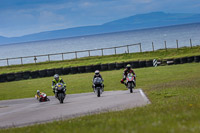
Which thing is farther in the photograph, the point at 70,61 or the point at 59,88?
the point at 70,61

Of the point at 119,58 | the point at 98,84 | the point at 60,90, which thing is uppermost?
the point at 119,58

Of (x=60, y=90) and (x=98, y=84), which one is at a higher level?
(x=98, y=84)

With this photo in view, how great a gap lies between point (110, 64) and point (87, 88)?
13315 millimetres

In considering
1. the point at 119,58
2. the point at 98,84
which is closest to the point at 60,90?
the point at 98,84

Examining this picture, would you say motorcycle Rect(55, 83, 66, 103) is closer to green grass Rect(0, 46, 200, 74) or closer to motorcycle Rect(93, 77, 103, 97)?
motorcycle Rect(93, 77, 103, 97)

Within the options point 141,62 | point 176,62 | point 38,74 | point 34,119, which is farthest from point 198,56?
point 34,119

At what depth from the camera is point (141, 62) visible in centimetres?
3941

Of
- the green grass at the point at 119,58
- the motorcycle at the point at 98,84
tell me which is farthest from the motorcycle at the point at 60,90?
the green grass at the point at 119,58

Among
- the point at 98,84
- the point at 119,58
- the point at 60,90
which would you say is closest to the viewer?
the point at 60,90

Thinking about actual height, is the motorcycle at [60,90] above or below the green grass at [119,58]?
below

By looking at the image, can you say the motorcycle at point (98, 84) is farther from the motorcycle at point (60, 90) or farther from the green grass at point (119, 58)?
the green grass at point (119, 58)

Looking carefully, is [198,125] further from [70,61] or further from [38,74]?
[70,61]

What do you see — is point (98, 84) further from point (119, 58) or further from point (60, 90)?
point (119, 58)

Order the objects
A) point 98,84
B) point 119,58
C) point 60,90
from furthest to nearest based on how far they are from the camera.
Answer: point 119,58 → point 98,84 → point 60,90
